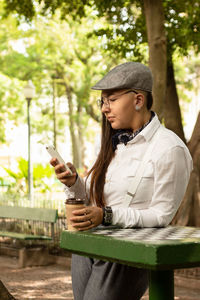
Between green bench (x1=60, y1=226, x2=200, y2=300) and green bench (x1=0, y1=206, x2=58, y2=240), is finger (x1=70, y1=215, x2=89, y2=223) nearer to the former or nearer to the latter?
green bench (x1=60, y1=226, x2=200, y2=300)

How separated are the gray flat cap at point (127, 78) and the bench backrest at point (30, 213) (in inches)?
299

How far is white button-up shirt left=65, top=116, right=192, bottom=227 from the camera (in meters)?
2.59

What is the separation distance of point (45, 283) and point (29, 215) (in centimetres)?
223

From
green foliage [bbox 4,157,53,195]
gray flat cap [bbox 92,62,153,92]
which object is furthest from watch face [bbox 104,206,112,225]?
green foliage [bbox 4,157,53,195]

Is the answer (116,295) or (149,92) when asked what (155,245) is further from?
(149,92)

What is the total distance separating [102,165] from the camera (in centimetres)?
289

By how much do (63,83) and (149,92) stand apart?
34.2 meters

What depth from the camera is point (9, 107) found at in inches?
1230

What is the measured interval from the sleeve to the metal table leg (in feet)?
0.99

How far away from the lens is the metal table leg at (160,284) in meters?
2.35

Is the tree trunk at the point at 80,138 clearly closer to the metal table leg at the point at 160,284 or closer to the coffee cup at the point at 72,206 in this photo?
the coffee cup at the point at 72,206

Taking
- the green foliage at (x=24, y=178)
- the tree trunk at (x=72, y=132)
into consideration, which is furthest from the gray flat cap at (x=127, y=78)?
the tree trunk at (x=72, y=132)

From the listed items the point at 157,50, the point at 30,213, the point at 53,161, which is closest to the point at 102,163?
the point at 53,161

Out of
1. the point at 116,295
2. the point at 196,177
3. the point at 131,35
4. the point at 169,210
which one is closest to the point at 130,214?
the point at 169,210
